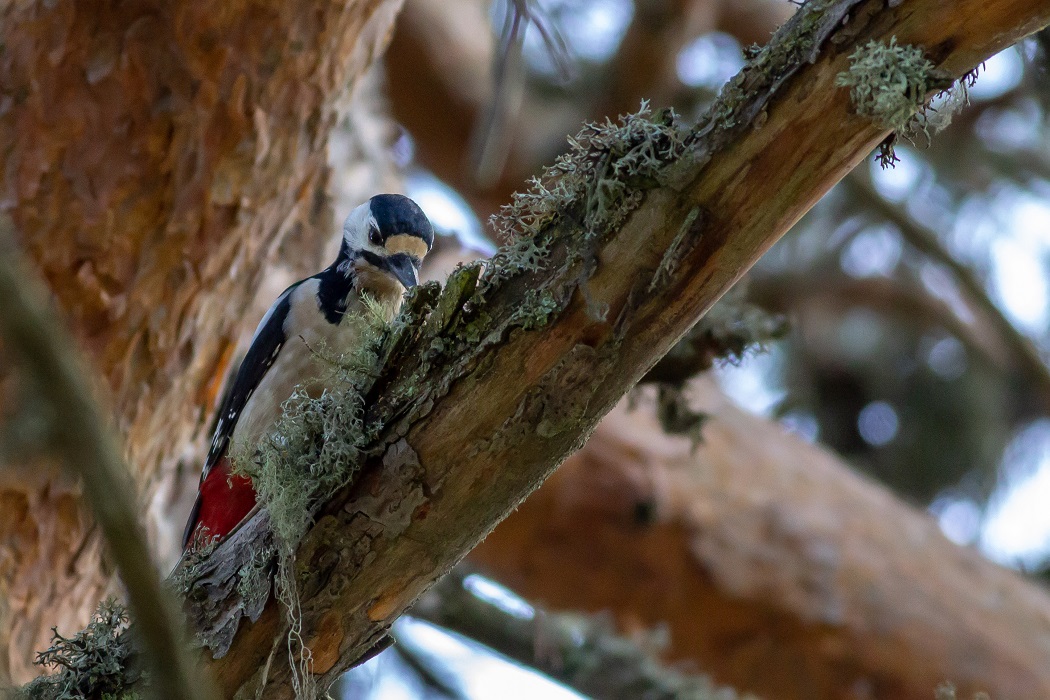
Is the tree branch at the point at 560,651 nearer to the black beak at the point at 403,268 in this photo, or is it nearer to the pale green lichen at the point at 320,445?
the black beak at the point at 403,268

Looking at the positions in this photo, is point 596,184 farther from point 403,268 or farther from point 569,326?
point 403,268

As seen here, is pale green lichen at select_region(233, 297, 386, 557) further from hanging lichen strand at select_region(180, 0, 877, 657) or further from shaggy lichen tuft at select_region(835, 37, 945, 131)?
shaggy lichen tuft at select_region(835, 37, 945, 131)

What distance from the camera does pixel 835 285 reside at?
548 cm

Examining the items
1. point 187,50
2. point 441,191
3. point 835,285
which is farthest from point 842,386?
point 187,50

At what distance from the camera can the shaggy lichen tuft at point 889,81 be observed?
1.38 metres

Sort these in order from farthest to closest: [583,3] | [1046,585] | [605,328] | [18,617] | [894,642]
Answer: [583,3] < [1046,585] < [894,642] < [18,617] < [605,328]

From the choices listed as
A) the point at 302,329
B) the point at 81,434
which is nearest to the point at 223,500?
the point at 302,329

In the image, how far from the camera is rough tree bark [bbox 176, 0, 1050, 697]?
1.46m

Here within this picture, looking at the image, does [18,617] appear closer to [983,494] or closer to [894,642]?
[894,642]

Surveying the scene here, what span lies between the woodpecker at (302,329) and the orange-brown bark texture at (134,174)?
175 mm

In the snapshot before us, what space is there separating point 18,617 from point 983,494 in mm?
4366

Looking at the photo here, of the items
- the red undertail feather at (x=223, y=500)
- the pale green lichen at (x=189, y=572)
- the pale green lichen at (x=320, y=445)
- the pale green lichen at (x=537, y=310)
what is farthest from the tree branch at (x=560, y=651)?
the pale green lichen at (x=537, y=310)

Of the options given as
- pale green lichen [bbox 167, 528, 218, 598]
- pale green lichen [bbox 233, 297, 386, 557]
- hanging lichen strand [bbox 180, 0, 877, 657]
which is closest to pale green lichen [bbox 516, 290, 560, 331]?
hanging lichen strand [bbox 180, 0, 877, 657]

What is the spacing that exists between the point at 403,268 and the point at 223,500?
2.46 ft
